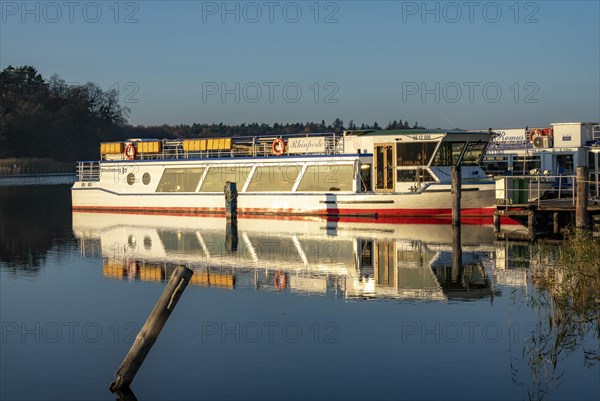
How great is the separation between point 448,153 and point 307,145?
766 cm

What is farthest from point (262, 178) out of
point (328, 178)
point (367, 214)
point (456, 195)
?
point (456, 195)

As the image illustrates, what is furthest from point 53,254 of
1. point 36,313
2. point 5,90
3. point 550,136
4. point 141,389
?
point 5,90

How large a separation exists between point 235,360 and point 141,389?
7.14 feet

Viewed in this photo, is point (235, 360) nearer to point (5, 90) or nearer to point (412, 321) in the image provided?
point (412, 321)

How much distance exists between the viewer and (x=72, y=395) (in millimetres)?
14711

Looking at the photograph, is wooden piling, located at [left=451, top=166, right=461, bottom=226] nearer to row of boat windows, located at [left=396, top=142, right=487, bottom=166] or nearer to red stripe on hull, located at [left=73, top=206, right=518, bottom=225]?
red stripe on hull, located at [left=73, top=206, right=518, bottom=225]

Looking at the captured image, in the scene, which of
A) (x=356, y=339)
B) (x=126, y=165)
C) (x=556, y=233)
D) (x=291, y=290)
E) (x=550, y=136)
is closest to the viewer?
(x=356, y=339)

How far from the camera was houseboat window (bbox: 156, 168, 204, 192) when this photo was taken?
167ft

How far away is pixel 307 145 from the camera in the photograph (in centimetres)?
4728

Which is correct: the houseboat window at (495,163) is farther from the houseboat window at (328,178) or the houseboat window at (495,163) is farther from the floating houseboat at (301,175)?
the houseboat window at (328,178)

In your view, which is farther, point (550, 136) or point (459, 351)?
point (550, 136)

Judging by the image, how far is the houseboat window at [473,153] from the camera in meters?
43.3

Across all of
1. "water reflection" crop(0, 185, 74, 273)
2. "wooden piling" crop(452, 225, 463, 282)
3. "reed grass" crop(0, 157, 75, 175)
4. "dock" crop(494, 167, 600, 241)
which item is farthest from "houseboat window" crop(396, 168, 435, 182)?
"reed grass" crop(0, 157, 75, 175)

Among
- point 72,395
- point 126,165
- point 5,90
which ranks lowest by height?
point 72,395
